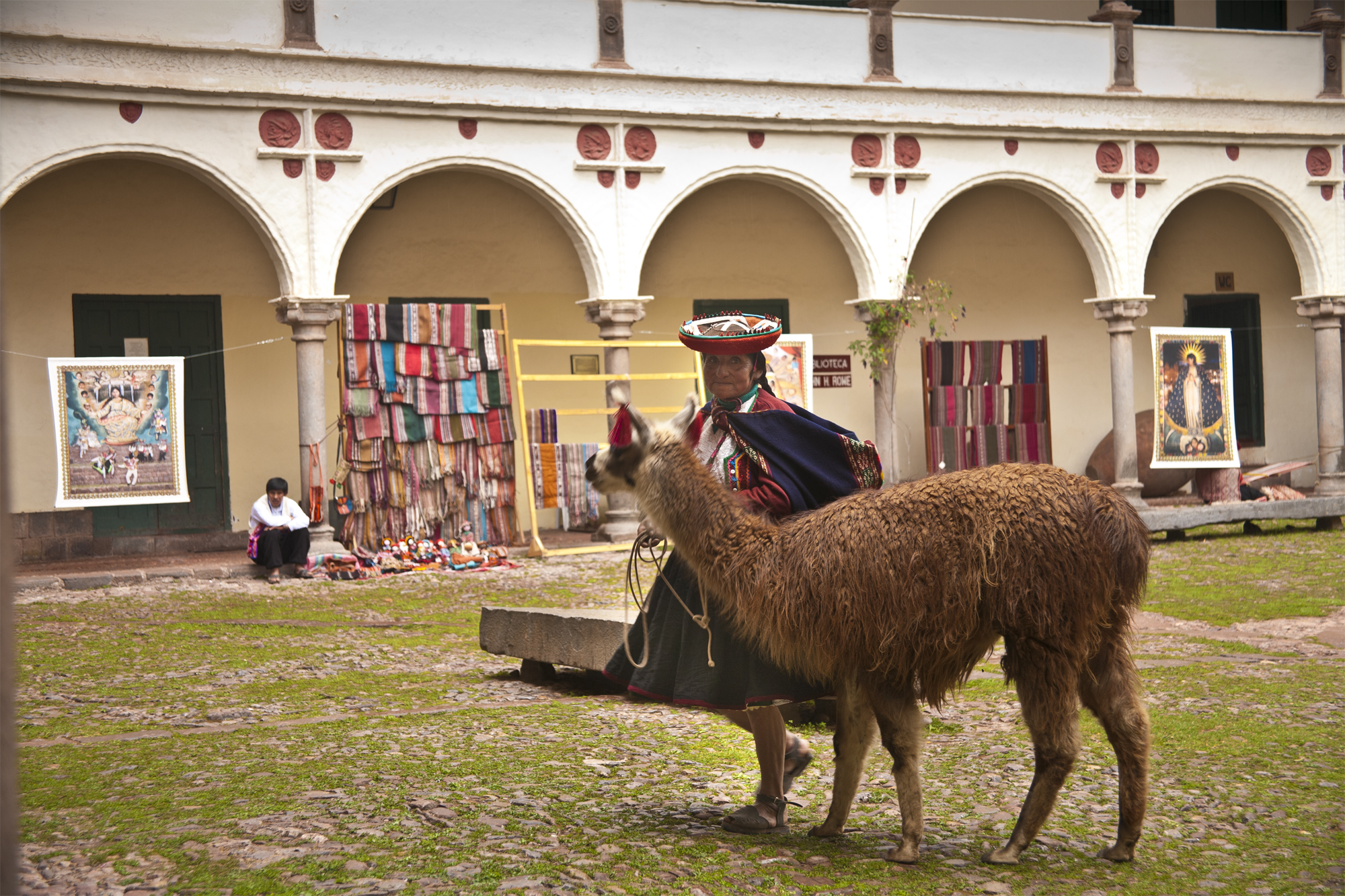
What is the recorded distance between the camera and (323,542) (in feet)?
39.5

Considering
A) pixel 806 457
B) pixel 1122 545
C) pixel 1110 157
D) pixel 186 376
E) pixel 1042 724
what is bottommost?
pixel 1042 724

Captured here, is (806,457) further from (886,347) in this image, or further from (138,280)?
(138,280)

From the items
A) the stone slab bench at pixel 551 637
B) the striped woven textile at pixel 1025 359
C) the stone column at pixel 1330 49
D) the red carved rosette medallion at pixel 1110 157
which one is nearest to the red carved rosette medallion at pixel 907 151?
the red carved rosette medallion at pixel 1110 157

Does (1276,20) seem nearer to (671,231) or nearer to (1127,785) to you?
(671,231)

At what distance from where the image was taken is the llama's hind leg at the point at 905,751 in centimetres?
354

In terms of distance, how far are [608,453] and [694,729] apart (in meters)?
2.23

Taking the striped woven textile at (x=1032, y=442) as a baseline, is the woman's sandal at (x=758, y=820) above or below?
below

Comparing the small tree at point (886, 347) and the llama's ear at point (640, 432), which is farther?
the small tree at point (886, 347)

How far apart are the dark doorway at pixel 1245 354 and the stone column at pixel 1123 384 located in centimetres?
334

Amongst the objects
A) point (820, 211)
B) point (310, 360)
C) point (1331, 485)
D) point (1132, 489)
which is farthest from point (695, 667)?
point (1331, 485)

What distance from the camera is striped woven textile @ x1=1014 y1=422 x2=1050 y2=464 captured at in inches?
611

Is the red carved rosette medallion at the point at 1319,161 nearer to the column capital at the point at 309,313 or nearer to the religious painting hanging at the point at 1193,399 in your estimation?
the religious painting hanging at the point at 1193,399

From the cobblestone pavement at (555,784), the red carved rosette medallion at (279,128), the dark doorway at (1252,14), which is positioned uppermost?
the dark doorway at (1252,14)

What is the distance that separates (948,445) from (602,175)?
17.9 feet
